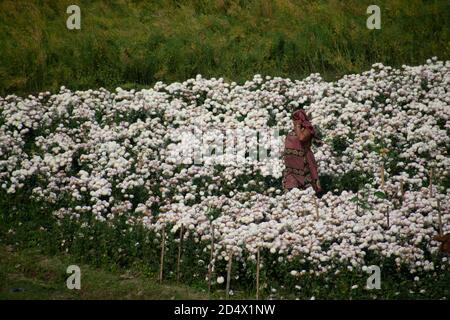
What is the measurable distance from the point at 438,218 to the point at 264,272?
3324 millimetres

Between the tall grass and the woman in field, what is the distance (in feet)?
16.2

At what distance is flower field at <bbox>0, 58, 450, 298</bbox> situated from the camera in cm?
1315

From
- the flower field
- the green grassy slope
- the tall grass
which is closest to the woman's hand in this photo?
the flower field

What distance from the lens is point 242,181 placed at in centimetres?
1600

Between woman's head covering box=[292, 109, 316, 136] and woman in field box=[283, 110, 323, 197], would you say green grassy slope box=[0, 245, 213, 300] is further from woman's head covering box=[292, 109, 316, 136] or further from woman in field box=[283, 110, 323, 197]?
woman's head covering box=[292, 109, 316, 136]

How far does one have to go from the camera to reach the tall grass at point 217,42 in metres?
20.6

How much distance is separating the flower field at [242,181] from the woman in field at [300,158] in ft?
1.00

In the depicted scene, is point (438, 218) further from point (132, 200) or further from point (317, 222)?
point (132, 200)

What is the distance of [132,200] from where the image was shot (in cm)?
1578
